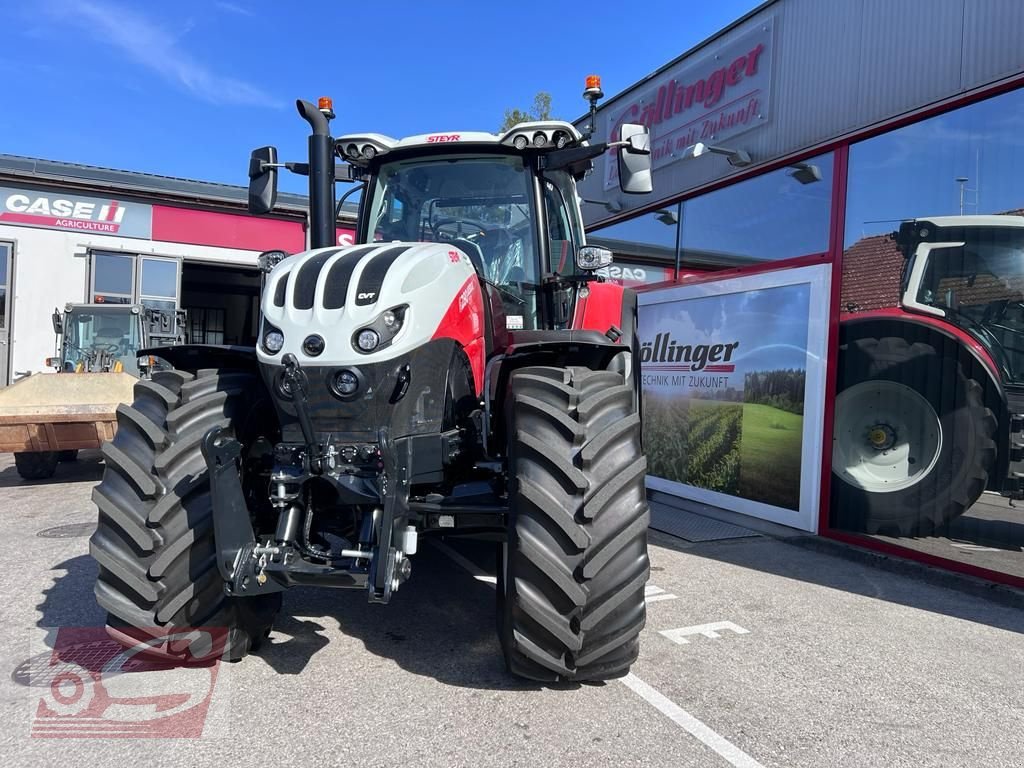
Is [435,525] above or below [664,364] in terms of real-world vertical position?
below

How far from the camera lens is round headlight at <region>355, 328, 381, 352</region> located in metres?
2.77

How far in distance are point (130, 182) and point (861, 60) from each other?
44.5ft

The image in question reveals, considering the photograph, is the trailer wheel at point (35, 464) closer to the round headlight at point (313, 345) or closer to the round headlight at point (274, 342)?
the round headlight at point (274, 342)

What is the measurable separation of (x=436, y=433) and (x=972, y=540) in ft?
13.5

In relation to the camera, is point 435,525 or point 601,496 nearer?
point 601,496

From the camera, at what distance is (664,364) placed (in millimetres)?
8172

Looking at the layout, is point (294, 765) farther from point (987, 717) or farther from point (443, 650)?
point (987, 717)

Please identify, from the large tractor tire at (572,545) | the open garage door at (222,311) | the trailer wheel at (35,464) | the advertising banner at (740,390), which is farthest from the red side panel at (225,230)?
the large tractor tire at (572,545)

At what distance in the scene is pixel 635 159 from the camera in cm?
386

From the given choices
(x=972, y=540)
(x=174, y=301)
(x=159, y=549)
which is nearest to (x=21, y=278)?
(x=174, y=301)

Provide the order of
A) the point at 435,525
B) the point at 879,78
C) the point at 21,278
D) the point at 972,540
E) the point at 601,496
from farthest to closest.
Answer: the point at 21,278 < the point at 879,78 < the point at 972,540 < the point at 435,525 < the point at 601,496

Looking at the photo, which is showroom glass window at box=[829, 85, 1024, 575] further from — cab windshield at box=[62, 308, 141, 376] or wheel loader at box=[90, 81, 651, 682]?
cab windshield at box=[62, 308, 141, 376]

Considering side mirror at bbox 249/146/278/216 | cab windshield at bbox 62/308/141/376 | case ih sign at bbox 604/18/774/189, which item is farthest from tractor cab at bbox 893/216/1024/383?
cab windshield at bbox 62/308/141/376

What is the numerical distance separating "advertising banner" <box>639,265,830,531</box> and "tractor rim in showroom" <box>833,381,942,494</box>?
22 centimetres
